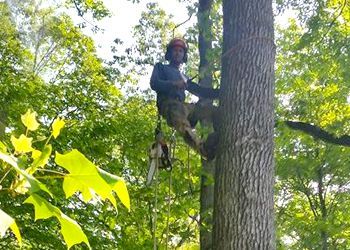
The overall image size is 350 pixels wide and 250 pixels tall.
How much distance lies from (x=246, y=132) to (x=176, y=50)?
1705mm

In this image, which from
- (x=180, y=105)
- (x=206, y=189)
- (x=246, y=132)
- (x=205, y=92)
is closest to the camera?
(x=246, y=132)

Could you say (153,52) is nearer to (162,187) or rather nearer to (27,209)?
(162,187)

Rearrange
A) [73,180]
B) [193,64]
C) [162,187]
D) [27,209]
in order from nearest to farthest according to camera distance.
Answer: [73,180]
[27,209]
[162,187]
[193,64]

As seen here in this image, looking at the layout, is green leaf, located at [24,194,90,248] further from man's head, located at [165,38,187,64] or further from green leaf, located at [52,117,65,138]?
man's head, located at [165,38,187,64]

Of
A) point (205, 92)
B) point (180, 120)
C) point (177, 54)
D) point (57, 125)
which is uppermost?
point (177, 54)

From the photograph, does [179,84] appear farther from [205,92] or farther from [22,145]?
[22,145]

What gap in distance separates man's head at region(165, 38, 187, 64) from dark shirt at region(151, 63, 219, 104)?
0.46 feet

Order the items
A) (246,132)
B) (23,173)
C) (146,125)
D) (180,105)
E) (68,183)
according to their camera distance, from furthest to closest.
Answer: (146,125) → (180,105) → (246,132) → (68,183) → (23,173)

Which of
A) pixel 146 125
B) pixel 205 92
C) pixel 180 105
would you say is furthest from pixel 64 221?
pixel 146 125

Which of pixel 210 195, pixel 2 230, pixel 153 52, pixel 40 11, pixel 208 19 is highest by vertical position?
pixel 40 11

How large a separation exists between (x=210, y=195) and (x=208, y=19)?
2.04 m

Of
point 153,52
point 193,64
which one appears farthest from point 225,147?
point 153,52

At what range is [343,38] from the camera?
18.8ft

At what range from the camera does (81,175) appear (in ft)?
1.87
